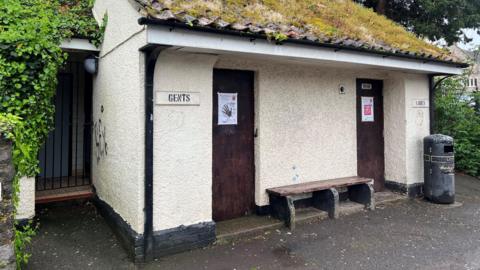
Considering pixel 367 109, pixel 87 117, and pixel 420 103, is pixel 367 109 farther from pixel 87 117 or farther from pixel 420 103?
pixel 87 117

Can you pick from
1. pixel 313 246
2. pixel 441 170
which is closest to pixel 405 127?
pixel 441 170

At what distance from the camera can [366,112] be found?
7.09 metres

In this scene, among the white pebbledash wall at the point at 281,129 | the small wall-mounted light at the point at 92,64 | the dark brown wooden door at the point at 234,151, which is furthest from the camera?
the small wall-mounted light at the point at 92,64

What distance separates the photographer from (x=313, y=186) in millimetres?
5664

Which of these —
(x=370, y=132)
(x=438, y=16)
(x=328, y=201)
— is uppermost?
(x=438, y=16)

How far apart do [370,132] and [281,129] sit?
2.50 meters

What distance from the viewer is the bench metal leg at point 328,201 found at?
5.73 m

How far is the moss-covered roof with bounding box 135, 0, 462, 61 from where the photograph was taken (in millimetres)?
4020

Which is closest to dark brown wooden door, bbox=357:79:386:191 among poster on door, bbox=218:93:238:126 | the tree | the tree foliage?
poster on door, bbox=218:93:238:126

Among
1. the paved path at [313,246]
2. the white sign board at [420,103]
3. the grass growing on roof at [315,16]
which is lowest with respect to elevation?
the paved path at [313,246]

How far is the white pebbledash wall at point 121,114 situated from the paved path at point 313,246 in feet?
1.74

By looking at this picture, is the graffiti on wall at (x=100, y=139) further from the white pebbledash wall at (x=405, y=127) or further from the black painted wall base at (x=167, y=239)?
the white pebbledash wall at (x=405, y=127)

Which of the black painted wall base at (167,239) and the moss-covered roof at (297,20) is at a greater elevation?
the moss-covered roof at (297,20)

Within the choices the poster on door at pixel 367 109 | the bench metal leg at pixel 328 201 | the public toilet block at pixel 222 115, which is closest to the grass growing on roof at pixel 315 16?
the public toilet block at pixel 222 115
